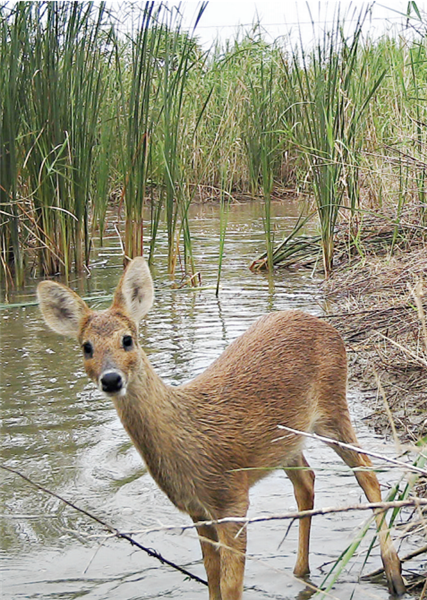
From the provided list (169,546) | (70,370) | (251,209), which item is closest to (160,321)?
(70,370)

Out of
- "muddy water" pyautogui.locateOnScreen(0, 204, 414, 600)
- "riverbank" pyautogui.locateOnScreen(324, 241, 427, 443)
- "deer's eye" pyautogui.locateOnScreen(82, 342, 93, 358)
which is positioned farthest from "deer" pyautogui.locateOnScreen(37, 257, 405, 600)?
"riverbank" pyautogui.locateOnScreen(324, 241, 427, 443)

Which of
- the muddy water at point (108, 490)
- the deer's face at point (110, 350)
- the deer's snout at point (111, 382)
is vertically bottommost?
the muddy water at point (108, 490)

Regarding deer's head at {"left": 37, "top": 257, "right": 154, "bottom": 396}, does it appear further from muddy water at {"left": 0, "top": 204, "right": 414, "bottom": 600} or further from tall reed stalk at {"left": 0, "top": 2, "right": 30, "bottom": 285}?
tall reed stalk at {"left": 0, "top": 2, "right": 30, "bottom": 285}

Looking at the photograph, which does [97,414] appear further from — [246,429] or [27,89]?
[27,89]

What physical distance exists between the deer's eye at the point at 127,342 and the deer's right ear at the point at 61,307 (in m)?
0.23

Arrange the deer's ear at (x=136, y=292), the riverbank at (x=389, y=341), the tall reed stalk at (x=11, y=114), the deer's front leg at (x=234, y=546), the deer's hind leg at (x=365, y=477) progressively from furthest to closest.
→ the tall reed stalk at (x=11, y=114) → the riverbank at (x=389, y=341) → the deer's ear at (x=136, y=292) → the deer's hind leg at (x=365, y=477) → the deer's front leg at (x=234, y=546)

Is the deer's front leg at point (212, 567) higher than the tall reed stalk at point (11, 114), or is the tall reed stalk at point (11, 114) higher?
the tall reed stalk at point (11, 114)

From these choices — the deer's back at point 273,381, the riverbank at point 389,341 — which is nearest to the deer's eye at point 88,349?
the deer's back at point 273,381

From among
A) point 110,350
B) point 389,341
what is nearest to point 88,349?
point 110,350

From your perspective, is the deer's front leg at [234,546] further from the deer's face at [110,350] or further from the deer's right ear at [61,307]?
the deer's right ear at [61,307]

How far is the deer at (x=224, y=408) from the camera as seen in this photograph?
307cm

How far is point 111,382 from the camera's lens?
113 inches

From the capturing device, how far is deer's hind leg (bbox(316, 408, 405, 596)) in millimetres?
3113

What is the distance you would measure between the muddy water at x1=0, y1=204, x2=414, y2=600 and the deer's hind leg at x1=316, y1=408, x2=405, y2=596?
72 mm
